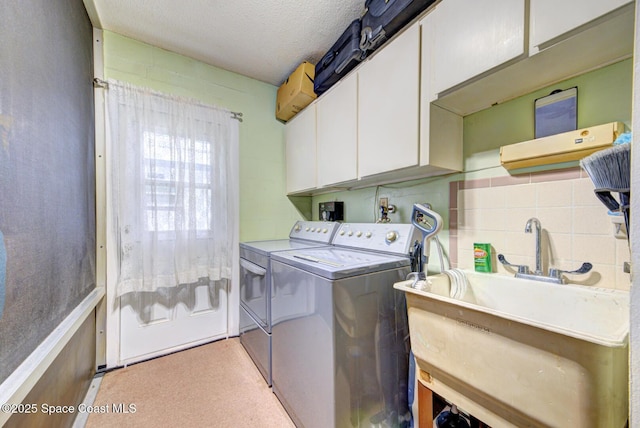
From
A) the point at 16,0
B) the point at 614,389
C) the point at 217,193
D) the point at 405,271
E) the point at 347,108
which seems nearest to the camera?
the point at 614,389

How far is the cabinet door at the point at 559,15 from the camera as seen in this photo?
0.72 metres

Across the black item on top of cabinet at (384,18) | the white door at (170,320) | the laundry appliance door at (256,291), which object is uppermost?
the black item on top of cabinet at (384,18)

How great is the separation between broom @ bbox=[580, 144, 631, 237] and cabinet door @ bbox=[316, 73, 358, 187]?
1.07 metres

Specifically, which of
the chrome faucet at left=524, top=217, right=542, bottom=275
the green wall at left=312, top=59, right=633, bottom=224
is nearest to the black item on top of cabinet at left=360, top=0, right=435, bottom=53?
the green wall at left=312, top=59, right=633, bottom=224

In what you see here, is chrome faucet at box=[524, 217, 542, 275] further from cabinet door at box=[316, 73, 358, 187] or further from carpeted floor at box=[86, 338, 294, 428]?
carpeted floor at box=[86, 338, 294, 428]

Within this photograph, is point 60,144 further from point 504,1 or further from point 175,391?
point 504,1

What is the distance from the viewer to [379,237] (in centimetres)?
149

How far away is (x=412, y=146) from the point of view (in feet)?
4.00

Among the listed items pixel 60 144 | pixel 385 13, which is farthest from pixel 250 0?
pixel 60 144

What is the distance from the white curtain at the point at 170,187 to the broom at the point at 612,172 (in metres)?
2.16

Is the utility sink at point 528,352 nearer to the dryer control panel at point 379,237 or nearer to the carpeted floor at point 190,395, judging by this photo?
the dryer control panel at point 379,237

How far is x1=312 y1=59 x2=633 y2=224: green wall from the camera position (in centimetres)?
90

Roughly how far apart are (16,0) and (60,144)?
571mm

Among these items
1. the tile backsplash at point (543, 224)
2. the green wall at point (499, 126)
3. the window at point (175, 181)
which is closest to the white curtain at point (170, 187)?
the window at point (175, 181)
